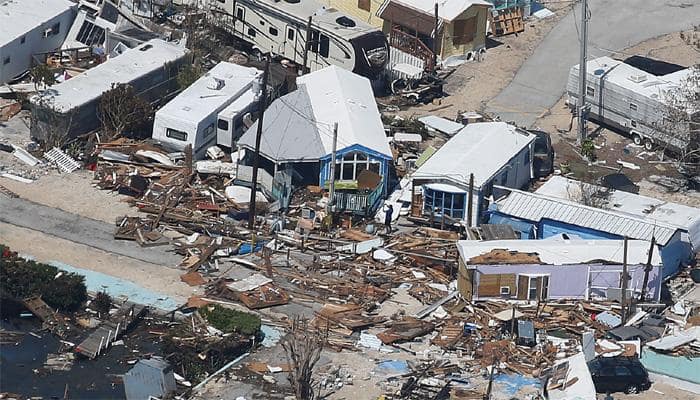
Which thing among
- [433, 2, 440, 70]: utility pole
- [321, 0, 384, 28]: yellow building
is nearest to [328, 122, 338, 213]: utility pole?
[433, 2, 440, 70]: utility pole

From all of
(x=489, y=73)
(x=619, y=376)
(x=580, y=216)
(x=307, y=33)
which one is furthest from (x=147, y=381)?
(x=489, y=73)

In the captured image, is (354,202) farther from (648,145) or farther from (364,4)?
(364,4)

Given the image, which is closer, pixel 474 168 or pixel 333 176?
pixel 333 176

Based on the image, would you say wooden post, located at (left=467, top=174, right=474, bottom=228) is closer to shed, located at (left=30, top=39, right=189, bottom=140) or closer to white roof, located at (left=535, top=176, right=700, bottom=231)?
white roof, located at (left=535, top=176, right=700, bottom=231)

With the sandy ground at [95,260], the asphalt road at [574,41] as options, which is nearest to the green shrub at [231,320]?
the sandy ground at [95,260]

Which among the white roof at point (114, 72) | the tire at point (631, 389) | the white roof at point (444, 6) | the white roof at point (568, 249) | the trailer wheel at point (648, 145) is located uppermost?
the white roof at point (444, 6)

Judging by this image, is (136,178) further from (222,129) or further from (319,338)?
(319,338)

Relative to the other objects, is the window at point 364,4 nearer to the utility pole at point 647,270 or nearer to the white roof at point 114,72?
the white roof at point 114,72
